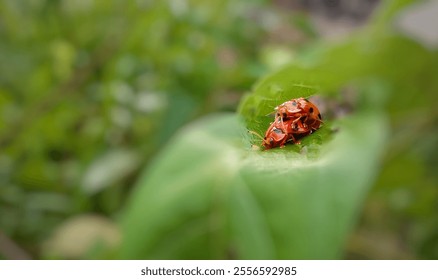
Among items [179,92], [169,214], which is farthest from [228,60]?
[169,214]

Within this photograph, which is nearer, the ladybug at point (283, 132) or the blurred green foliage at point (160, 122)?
the ladybug at point (283, 132)

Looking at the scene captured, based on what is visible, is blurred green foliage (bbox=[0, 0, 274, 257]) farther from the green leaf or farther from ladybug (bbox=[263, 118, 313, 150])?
ladybug (bbox=[263, 118, 313, 150])

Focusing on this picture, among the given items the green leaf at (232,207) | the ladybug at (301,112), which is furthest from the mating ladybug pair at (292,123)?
the green leaf at (232,207)

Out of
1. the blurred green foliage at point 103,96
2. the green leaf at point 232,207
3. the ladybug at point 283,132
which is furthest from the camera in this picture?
the blurred green foliage at point 103,96

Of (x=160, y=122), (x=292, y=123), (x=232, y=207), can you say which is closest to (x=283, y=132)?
(x=292, y=123)

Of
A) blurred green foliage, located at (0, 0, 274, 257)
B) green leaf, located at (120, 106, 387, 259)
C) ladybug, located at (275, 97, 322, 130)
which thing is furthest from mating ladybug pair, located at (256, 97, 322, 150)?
blurred green foliage, located at (0, 0, 274, 257)

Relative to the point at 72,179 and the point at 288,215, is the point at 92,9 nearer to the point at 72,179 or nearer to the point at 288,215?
the point at 72,179

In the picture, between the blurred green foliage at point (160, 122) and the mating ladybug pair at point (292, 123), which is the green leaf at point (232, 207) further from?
the mating ladybug pair at point (292, 123)

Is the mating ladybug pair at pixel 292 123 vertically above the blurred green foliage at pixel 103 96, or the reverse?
the blurred green foliage at pixel 103 96

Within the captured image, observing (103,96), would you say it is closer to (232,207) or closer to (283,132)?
(232,207)
